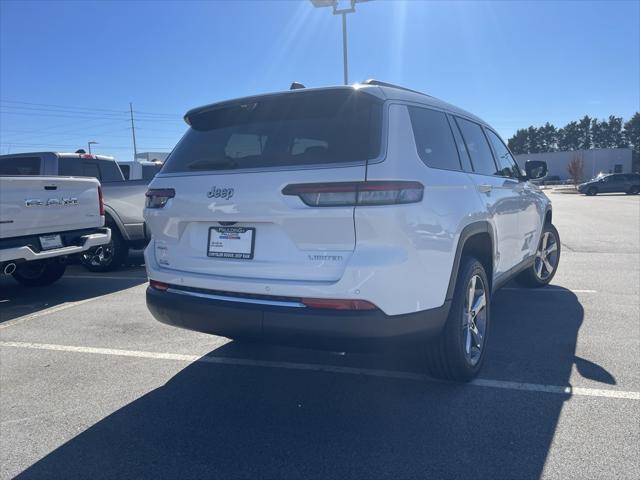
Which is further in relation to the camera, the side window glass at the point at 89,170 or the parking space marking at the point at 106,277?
the side window glass at the point at 89,170

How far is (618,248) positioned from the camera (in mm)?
9781

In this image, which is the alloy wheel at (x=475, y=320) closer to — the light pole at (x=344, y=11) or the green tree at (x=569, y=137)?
the light pole at (x=344, y=11)

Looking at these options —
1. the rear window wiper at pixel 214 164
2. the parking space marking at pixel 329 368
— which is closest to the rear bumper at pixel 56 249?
the parking space marking at pixel 329 368

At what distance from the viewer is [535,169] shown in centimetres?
565

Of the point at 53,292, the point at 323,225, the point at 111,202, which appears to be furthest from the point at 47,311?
the point at 323,225

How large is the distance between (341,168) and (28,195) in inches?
187

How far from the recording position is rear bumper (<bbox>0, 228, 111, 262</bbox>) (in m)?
5.49

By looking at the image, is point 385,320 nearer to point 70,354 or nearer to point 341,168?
point 341,168

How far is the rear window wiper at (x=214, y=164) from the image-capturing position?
9.93 ft

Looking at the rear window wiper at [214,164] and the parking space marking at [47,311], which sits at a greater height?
the rear window wiper at [214,164]

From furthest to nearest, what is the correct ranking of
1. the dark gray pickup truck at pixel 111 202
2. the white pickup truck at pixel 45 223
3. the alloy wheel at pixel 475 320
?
the dark gray pickup truck at pixel 111 202 < the white pickup truck at pixel 45 223 < the alloy wheel at pixel 475 320

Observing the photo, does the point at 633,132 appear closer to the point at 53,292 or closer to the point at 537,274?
the point at 537,274

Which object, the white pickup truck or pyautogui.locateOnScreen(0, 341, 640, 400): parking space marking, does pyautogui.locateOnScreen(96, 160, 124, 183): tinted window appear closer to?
the white pickup truck

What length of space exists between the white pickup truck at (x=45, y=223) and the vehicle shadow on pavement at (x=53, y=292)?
25 cm
